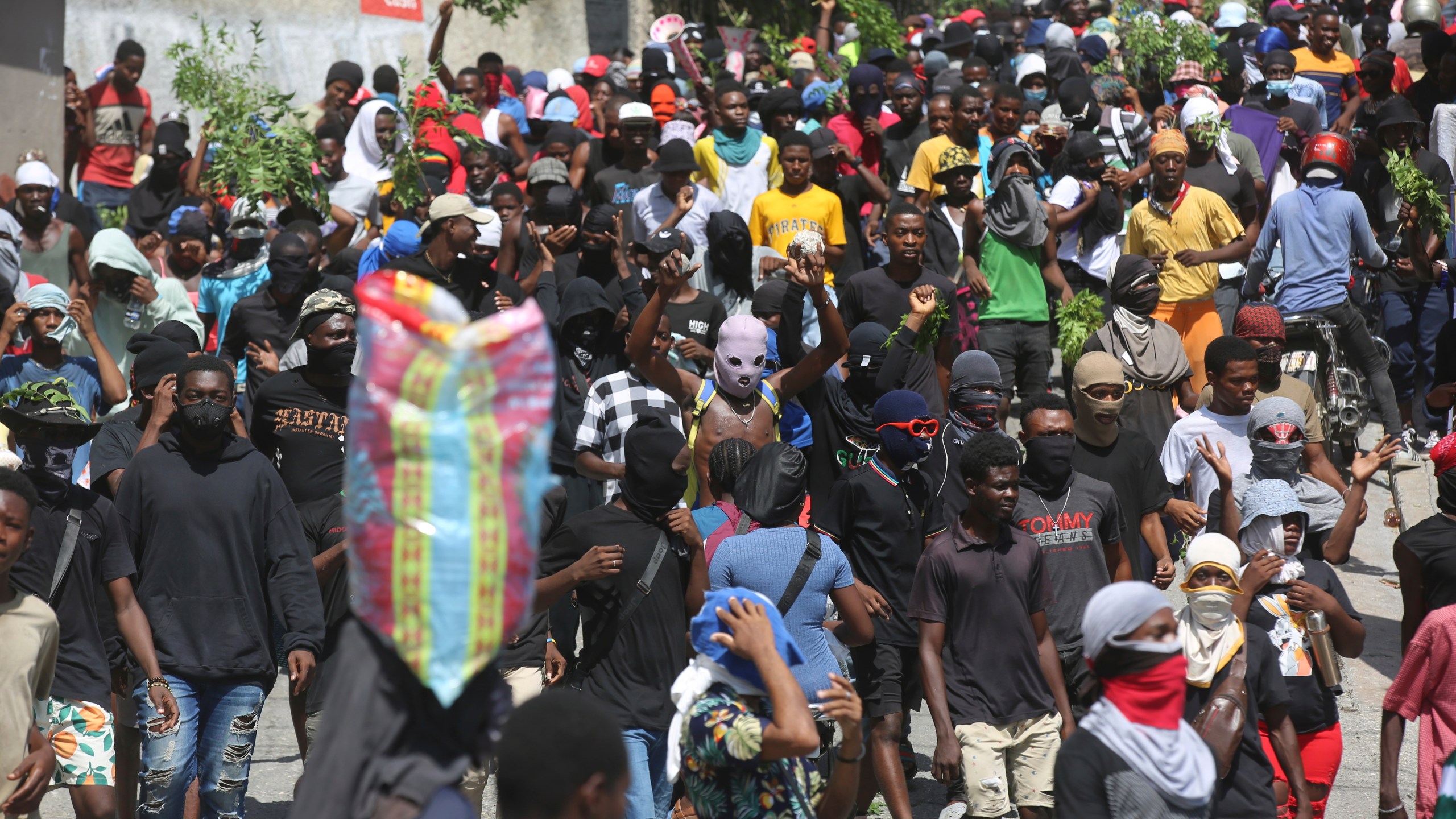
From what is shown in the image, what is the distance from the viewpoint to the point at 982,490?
596 centimetres

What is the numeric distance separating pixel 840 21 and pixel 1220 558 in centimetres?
1395

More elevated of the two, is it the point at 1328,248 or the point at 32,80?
the point at 1328,248

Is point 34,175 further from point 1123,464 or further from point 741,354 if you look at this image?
point 1123,464

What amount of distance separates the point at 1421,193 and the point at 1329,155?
0.82 meters

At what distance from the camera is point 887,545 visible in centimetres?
673

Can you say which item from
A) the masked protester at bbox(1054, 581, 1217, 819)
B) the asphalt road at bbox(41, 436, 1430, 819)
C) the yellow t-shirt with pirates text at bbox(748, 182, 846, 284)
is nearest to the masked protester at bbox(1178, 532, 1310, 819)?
the masked protester at bbox(1054, 581, 1217, 819)

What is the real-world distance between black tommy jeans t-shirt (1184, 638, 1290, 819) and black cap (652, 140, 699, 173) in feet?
20.6

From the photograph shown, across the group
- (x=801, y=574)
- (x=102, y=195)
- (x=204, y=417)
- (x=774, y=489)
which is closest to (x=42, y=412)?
(x=204, y=417)

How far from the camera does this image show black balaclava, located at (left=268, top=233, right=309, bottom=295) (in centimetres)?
889

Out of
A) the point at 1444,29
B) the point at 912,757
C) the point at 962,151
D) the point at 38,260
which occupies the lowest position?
the point at 912,757

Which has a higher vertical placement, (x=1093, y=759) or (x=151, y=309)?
(x=1093, y=759)

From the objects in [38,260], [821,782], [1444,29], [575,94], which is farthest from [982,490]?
[1444,29]

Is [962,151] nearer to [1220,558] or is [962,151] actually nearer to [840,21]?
[1220,558]

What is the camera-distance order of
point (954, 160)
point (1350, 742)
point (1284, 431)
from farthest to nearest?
point (954, 160) < point (1350, 742) < point (1284, 431)
